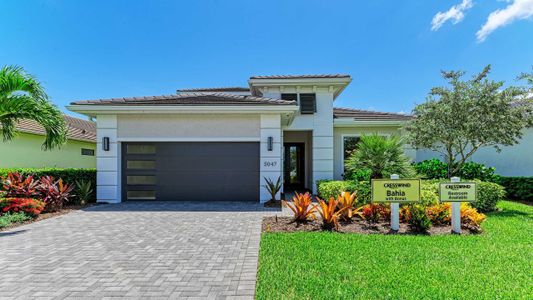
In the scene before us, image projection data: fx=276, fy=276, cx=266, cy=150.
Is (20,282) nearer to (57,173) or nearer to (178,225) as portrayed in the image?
(178,225)

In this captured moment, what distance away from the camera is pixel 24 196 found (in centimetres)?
874

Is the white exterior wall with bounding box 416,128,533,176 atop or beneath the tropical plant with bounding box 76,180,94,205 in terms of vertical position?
atop

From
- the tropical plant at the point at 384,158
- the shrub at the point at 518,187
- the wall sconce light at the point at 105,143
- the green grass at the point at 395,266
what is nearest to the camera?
the green grass at the point at 395,266

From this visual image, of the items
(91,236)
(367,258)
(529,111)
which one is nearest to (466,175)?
(529,111)

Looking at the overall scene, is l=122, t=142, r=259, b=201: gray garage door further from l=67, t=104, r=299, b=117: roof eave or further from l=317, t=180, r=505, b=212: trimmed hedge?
l=317, t=180, r=505, b=212: trimmed hedge

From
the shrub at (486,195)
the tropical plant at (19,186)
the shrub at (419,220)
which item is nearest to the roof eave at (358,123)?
the shrub at (486,195)

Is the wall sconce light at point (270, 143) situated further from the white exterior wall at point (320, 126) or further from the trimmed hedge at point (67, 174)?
the trimmed hedge at point (67, 174)

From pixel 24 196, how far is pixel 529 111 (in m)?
17.0

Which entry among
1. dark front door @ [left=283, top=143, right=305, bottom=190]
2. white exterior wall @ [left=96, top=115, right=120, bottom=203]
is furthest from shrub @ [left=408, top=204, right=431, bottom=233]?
white exterior wall @ [left=96, top=115, right=120, bottom=203]

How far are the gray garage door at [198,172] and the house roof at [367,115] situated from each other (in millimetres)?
5987

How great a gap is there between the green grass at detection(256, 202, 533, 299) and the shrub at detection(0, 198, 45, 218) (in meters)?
6.99

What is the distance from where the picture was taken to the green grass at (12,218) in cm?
706

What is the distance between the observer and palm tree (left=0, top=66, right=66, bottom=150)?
7965 mm

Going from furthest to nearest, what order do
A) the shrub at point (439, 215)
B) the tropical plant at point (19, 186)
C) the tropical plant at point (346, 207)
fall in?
the tropical plant at point (19, 186) → the tropical plant at point (346, 207) → the shrub at point (439, 215)
